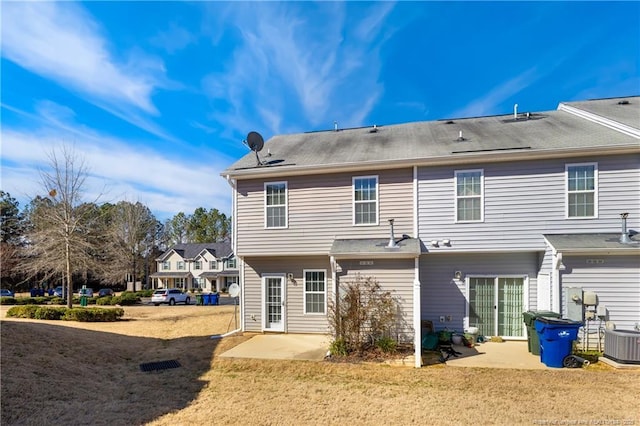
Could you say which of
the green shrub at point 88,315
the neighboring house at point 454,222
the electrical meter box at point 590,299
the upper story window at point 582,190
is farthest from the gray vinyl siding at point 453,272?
the green shrub at point 88,315

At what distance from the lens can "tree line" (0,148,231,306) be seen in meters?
18.5

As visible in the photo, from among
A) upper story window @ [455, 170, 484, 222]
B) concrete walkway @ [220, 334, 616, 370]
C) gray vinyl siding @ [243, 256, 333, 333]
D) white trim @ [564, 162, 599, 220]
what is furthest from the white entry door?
white trim @ [564, 162, 599, 220]

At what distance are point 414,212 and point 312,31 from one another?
7021mm

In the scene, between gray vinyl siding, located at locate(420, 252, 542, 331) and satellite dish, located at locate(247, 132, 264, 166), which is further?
satellite dish, located at locate(247, 132, 264, 166)

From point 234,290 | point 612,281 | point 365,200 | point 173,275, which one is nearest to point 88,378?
point 234,290

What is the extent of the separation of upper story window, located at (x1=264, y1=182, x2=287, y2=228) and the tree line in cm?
1277

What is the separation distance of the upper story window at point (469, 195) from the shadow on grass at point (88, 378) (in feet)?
27.6

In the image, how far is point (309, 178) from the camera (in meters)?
11.5

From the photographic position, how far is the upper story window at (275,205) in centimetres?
1160

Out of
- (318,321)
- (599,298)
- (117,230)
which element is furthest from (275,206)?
(117,230)

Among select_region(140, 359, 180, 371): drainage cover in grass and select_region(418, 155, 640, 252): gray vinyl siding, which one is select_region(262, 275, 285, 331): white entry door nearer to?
select_region(140, 359, 180, 371): drainage cover in grass

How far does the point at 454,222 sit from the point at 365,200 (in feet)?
9.24

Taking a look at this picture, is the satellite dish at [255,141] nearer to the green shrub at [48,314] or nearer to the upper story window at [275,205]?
the upper story window at [275,205]

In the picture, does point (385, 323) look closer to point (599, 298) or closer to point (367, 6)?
point (599, 298)
